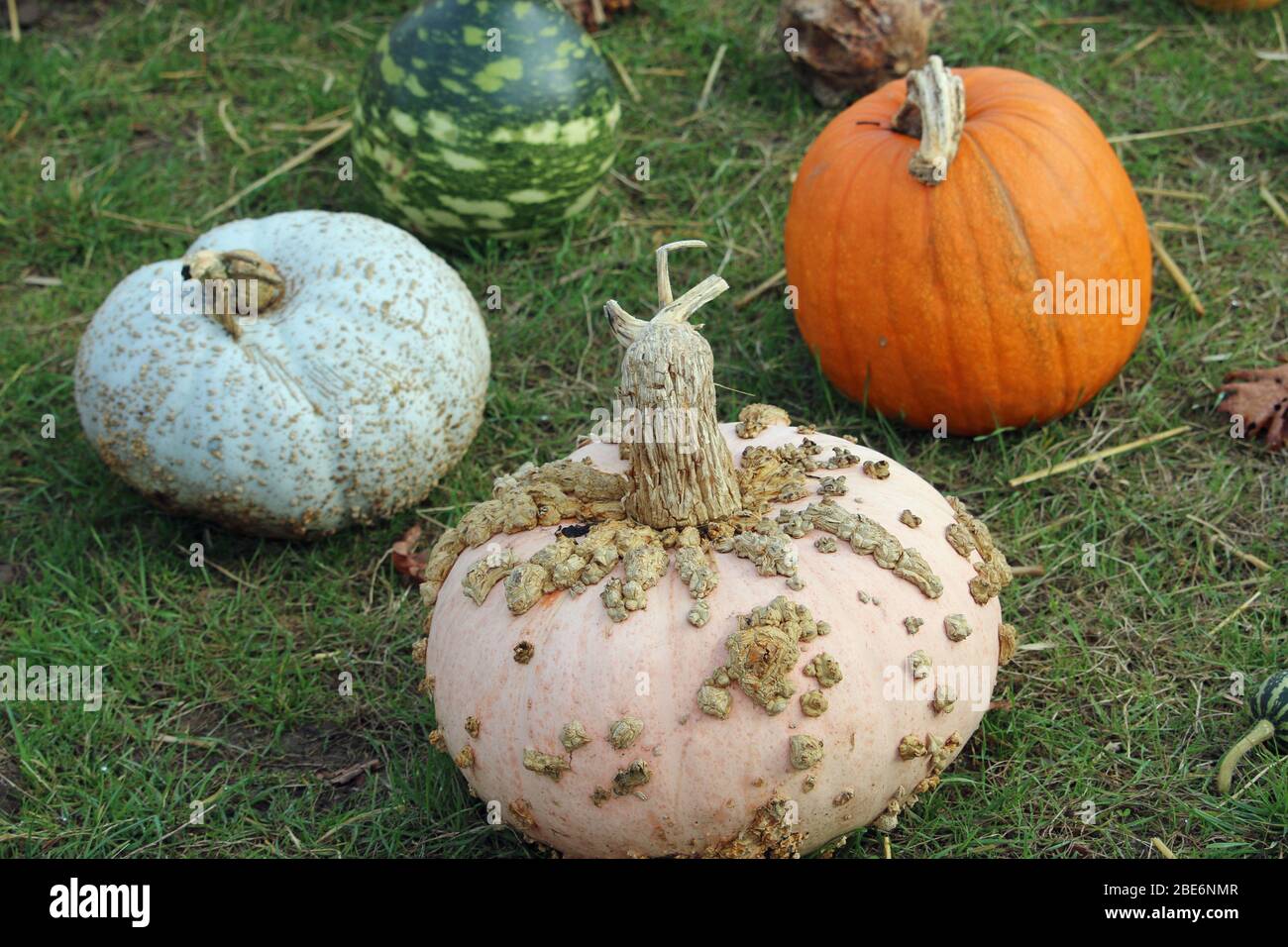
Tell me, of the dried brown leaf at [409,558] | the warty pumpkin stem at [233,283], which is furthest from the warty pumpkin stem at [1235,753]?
the warty pumpkin stem at [233,283]

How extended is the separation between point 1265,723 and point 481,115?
3.12 metres

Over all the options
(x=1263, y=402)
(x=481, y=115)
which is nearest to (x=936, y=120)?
(x=1263, y=402)

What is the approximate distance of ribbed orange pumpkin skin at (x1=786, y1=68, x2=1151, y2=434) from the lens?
3.87 metres

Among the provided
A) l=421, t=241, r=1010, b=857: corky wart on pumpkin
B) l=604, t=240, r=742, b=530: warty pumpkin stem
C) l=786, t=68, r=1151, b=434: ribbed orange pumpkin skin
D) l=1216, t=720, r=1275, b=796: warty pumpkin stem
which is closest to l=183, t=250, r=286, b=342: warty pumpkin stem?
l=421, t=241, r=1010, b=857: corky wart on pumpkin

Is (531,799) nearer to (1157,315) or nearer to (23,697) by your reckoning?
(23,697)

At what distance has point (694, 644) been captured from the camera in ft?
8.89

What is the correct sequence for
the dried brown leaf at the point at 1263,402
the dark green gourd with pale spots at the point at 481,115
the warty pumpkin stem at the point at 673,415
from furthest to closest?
the dark green gourd with pale spots at the point at 481,115, the dried brown leaf at the point at 1263,402, the warty pumpkin stem at the point at 673,415

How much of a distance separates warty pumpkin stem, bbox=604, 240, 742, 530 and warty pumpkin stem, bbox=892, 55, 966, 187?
1257 millimetres

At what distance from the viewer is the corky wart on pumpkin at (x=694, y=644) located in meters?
2.68

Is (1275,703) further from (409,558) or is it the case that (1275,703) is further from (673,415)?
(409,558)

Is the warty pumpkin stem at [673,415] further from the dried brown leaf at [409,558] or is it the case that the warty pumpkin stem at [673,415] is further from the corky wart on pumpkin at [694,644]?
the dried brown leaf at [409,558]

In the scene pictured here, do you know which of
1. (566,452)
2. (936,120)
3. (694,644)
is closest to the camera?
(694,644)

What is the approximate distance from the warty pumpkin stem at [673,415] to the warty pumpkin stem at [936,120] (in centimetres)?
126

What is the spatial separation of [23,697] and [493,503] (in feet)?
4.94
